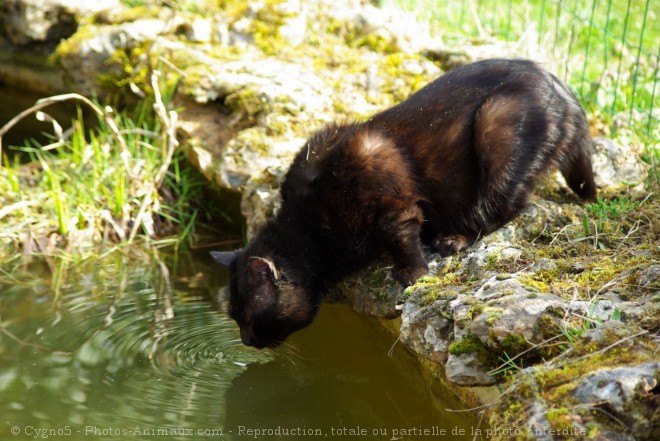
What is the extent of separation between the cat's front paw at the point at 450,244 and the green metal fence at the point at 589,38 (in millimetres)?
1526

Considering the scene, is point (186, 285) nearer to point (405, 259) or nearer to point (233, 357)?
point (233, 357)

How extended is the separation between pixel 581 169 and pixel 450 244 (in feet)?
2.77

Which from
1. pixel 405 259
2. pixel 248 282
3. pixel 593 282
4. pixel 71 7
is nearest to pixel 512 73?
pixel 405 259

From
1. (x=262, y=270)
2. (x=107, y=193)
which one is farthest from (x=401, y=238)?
(x=107, y=193)

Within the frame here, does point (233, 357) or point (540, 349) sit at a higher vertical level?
point (540, 349)

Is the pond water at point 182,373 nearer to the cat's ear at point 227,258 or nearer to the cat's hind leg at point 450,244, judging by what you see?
the cat's ear at point 227,258

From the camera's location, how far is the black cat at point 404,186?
3.81 metres

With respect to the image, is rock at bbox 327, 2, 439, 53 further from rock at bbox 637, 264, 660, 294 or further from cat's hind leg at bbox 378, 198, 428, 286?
rock at bbox 637, 264, 660, 294

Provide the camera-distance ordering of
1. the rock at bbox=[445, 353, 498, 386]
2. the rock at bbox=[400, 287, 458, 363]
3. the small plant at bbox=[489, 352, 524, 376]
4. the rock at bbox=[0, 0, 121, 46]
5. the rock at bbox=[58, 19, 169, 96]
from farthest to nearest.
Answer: the rock at bbox=[0, 0, 121, 46], the rock at bbox=[58, 19, 169, 96], the rock at bbox=[400, 287, 458, 363], the rock at bbox=[445, 353, 498, 386], the small plant at bbox=[489, 352, 524, 376]

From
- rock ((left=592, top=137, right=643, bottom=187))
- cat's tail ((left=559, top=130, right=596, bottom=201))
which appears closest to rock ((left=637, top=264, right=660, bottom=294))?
cat's tail ((left=559, top=130, right=596, bottom=201))

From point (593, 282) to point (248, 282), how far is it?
1.65m

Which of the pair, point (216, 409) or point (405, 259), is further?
point (405, 259)

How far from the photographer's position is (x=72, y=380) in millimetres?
3549

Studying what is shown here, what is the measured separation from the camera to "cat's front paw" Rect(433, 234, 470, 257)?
3.86 metres
